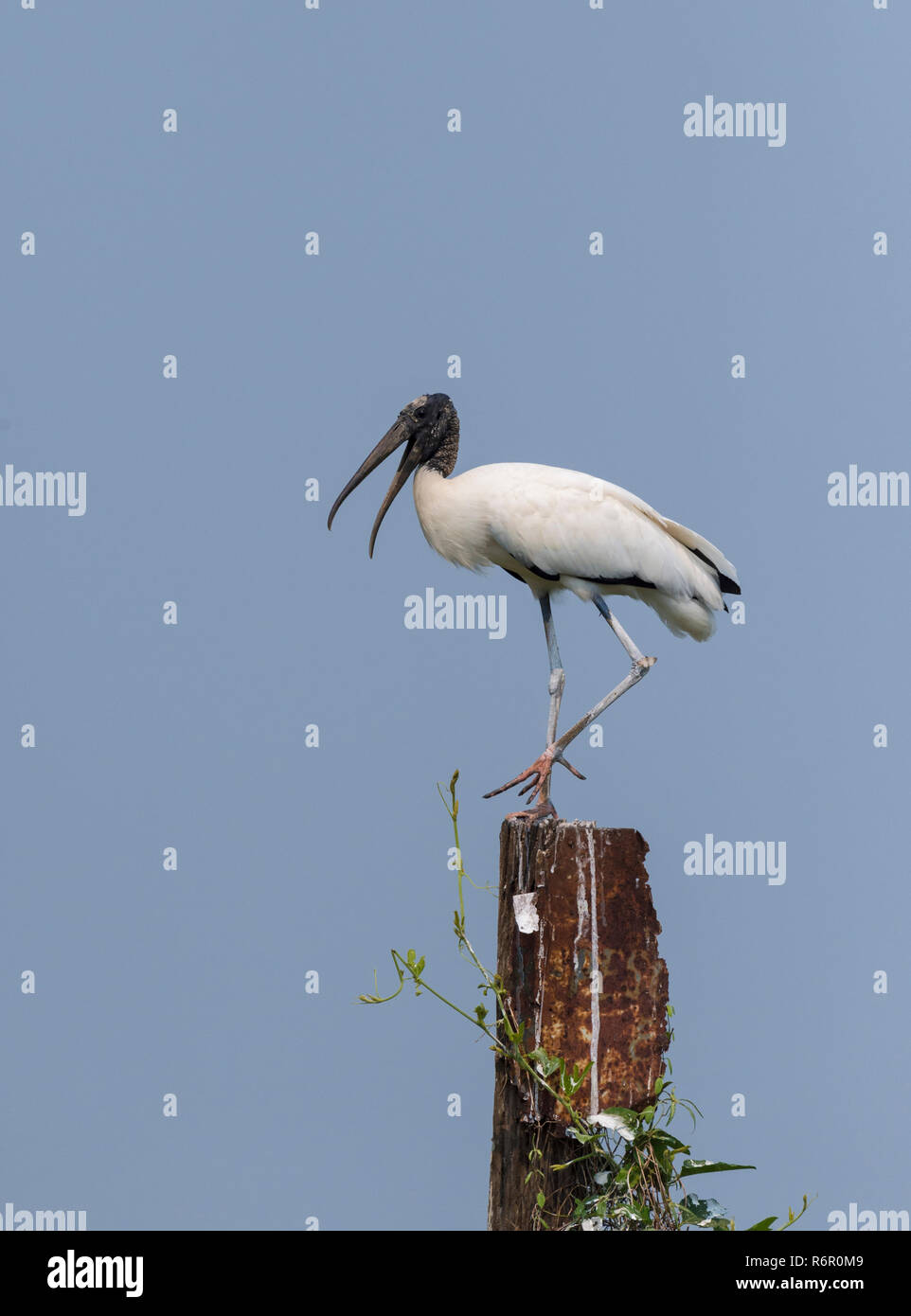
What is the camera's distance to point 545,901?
4352 mm

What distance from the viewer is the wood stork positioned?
524 centimetres

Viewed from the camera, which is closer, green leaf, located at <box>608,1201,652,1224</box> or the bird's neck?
green leaf, located at <box>608,1201,652,1224</box>

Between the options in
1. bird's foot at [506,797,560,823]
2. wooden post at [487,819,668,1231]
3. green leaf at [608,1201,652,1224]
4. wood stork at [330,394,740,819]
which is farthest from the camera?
wood stork at [330,394,740,819]

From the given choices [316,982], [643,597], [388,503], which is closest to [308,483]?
[388,503]

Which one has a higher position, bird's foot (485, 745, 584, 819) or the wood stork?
the wood stork

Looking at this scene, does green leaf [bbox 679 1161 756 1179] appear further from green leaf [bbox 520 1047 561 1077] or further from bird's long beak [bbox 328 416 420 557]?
bird's long beak [bbox 328 416 420 557]

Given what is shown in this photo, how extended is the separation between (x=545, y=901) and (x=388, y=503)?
1.99m

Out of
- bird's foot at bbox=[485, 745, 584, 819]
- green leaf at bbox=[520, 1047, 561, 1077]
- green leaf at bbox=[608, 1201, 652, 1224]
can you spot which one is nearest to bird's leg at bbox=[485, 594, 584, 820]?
bird's foot at bbox=[485, 745, 584, 819]

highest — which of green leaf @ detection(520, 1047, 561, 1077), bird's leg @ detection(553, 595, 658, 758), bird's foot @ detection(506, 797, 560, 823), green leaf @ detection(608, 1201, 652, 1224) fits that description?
bird's leg @ detection(553, 595, 658, 758)

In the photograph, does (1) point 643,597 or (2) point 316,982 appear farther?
Result: (2) point 316,982
